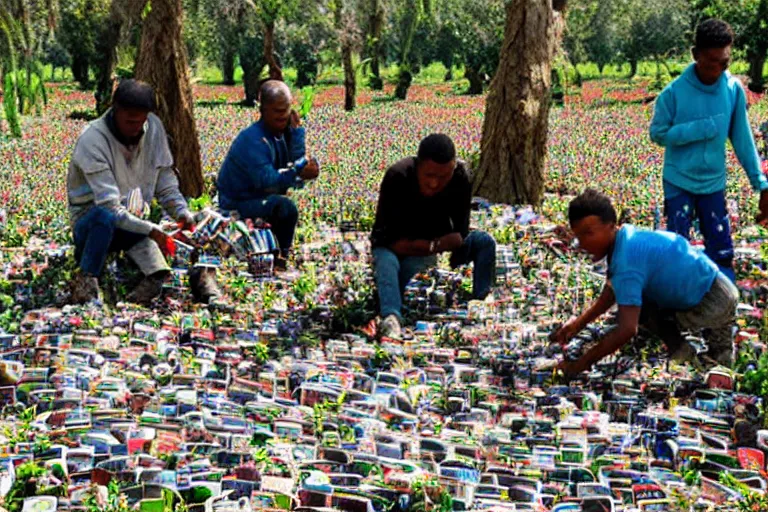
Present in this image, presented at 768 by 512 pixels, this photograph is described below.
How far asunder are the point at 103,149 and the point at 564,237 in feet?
10.7

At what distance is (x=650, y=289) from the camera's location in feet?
16.4

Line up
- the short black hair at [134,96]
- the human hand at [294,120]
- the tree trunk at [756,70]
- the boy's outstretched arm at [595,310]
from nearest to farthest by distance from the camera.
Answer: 1. the boy's outstretched arm at [595,310]
2. the short black hair at [134,96]
3. the human hand at [294,120]
4. the tree trunk at [756,70]

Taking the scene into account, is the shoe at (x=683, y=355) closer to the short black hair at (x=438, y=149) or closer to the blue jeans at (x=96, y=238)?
the short black hair at (x=438, y=149)

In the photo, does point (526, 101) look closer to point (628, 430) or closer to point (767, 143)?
point (767, 143)

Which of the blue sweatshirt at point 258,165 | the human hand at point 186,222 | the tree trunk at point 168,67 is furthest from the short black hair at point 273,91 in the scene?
the tree trunk at point 168,67

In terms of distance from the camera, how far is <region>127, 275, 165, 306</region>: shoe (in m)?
6.38

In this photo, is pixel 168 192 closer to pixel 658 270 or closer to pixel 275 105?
pixel 275 105

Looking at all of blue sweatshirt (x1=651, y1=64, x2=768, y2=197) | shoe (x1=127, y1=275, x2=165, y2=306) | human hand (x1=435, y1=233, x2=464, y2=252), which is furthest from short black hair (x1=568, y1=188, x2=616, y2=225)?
shoe (x1=127, y1=275, x2=165, y2=306)

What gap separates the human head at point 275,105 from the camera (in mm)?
7086

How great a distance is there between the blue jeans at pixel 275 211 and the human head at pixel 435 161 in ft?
4.89

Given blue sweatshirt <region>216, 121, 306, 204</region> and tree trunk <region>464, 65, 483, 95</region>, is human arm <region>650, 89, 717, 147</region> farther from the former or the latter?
tree trunk <region>464, 65, 483, 95</region>

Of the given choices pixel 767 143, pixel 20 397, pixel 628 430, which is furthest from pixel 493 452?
pixel 767 143

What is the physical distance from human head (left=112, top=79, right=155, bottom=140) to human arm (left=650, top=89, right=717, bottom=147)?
2.78 meters

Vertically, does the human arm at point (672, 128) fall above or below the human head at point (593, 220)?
above
